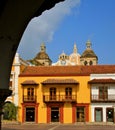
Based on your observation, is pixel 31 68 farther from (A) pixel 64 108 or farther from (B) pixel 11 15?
(B) pixel 11 15

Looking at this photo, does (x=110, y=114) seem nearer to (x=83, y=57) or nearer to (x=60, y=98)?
(x=60, y=98)

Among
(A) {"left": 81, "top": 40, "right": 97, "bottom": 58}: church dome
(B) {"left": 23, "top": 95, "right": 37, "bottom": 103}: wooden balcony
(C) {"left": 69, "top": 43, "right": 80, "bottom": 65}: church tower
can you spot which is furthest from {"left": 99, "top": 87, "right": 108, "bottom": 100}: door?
(C) {"left": 69, "top": 43, "right": 80, "bottom": 65}: church tower

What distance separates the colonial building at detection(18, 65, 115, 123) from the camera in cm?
4394

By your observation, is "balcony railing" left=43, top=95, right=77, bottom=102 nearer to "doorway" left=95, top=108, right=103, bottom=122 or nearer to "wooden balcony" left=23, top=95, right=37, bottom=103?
"wooden balcony" left=23, top=95, right=37, bottom=103

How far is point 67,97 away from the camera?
44.3 metres

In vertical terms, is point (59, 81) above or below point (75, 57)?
below

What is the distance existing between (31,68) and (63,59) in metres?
29.9

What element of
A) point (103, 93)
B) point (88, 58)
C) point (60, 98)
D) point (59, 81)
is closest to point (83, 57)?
point (88, 58)

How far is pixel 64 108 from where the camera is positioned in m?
44.5

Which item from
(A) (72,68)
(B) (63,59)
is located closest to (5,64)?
(A) (72,68)

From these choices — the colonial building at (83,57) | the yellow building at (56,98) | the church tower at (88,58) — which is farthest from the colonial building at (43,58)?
the yellow building at (56,98)

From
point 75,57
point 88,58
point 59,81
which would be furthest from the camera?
point 75,57

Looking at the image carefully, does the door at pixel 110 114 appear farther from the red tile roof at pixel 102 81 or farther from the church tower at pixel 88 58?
the church tower at pixel 88 58

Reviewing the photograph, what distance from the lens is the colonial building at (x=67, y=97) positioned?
43938 millimetres
